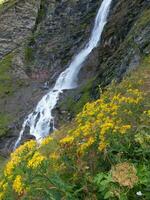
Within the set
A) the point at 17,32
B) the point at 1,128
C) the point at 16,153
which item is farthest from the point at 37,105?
the point at 16,153

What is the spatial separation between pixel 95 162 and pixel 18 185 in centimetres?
91

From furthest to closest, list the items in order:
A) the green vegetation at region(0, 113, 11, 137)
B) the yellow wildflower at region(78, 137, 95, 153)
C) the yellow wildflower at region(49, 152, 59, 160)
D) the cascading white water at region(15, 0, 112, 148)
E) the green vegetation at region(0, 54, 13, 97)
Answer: the green vegetation at region(0, 54, 13, 97) < the green vegetation at region(0, 113, 11, 137) < the cascading white water at region(15, 0, 112, 148) < the yellow wildflower at region(49, 152, 59, 160) < the yellow wildflower at region(78, 137, 95, 153)

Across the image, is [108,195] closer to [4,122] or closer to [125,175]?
[125,175]

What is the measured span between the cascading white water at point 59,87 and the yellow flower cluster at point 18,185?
2584 cm

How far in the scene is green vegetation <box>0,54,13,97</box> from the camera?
138ft

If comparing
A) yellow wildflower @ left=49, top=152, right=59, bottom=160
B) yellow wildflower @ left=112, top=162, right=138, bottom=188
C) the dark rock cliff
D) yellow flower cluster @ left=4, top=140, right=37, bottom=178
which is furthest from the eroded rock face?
yellow wildflower @ left=112, top=162, right=138, bottom=188

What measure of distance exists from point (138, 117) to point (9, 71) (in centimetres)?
3924

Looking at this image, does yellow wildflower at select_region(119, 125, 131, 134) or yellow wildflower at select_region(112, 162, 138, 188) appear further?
yellow wildflower at select_region(119, 125, 131, 134)

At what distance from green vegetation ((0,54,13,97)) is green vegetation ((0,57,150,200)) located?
3526cm

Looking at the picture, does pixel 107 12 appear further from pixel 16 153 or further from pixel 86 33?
pixel 16 153

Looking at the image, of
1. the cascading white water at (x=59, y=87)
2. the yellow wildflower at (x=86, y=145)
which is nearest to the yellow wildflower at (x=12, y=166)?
the yellow wildflower at (x=86, y=145)

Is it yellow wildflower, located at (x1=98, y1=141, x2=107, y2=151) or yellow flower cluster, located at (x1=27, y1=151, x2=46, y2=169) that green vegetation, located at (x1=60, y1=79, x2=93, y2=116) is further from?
yellow wildflower, located at (x1=98, y1=141, x2=107, y2=151)

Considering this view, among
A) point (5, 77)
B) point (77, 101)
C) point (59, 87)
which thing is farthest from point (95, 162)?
point (5, 77)

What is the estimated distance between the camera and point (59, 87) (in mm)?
37875
